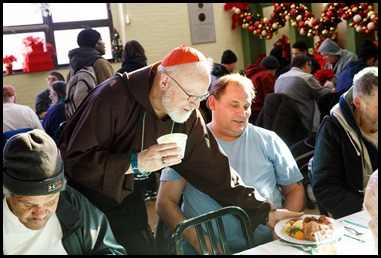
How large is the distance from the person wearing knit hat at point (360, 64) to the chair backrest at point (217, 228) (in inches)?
126

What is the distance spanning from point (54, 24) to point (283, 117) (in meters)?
4.90

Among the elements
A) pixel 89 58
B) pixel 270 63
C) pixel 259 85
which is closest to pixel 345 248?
pixel 89 58

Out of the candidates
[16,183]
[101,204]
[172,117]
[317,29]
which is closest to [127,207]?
[101,204]

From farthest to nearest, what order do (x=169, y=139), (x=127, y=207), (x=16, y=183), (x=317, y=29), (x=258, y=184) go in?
(x=317, y=29) → (x=258, y=184) → (x=127, y=207) → (x=169, y=139) → (x=16, y=183)

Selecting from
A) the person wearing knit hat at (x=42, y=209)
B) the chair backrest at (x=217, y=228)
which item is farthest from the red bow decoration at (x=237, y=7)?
the person wearing knit hat at (x=42, y=209)

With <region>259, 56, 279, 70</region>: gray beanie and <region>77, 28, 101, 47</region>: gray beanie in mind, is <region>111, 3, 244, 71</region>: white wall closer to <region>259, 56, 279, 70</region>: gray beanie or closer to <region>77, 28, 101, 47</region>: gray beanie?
<region>259, 56, 279, 70</region>: gray beanie

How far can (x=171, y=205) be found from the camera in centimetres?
236

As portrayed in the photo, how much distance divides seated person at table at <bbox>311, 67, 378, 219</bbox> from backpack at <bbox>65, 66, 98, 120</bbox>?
2205 millimetres

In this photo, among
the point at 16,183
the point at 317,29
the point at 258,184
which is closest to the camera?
the point at 16,183

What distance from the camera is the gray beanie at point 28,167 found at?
1.70m

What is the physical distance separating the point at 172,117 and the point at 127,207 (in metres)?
0.51

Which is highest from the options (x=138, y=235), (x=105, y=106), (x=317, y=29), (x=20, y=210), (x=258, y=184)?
(x=317, y=29)

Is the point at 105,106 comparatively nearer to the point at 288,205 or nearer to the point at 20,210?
Result: the point at 20,210

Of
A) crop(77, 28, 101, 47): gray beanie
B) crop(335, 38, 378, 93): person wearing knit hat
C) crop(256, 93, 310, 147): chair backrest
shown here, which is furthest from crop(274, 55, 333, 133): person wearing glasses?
crop(77, 28, 101, 47): gray beanie
